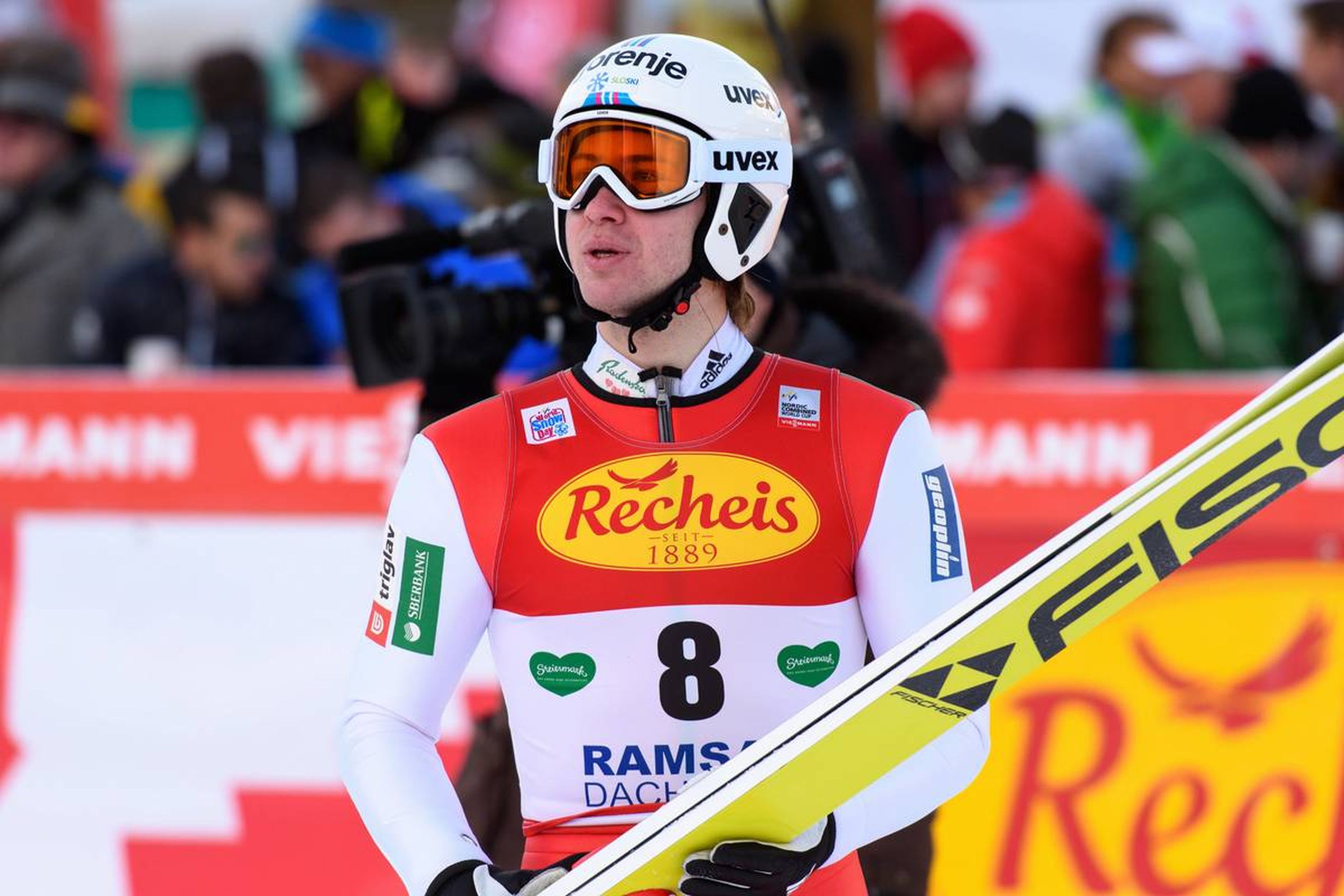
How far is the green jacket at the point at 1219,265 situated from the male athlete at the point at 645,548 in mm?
4003

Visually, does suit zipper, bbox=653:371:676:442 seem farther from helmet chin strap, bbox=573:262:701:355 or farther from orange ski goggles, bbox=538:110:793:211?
orange ski goggles, bbox=538:110:793:211

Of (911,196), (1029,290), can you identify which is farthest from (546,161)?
(911,196)

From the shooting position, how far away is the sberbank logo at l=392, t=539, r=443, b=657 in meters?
2.90

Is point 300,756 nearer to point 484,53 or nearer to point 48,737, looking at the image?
point 48,737

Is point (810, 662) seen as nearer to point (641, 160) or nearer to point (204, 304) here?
point (641, 160)

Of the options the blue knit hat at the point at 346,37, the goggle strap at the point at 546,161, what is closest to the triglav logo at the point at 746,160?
the goggle strap at the point at 546,161

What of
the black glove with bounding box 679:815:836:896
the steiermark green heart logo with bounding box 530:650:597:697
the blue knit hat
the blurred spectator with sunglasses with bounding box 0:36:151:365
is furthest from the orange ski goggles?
the blue knit hat

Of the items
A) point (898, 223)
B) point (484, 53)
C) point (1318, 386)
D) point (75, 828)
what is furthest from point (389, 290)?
point (484, 53)

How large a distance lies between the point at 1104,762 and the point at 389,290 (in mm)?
2246

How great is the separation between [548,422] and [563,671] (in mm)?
362

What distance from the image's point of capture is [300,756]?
5.33 metres

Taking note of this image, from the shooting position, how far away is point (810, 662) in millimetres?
2914

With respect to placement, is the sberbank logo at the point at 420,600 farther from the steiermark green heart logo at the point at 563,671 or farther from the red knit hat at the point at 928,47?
the red knit hat at the point at 928,47

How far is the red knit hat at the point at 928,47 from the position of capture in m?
8.34
